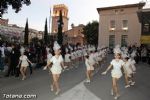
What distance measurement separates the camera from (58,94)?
514 inches

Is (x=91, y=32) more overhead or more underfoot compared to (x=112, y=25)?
more underfoot

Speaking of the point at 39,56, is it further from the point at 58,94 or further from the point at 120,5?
the point at 120,5

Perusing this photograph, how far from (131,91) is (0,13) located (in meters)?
19.2

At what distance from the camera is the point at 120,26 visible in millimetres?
66688

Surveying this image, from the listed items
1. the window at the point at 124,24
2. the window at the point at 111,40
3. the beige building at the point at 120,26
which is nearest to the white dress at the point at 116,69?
the beige building at the point at 120,26

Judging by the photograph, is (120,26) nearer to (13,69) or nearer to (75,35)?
(13,69)

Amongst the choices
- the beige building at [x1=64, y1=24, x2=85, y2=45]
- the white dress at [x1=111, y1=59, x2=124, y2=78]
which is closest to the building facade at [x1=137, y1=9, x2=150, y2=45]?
the white dress at [x1=111, y1=59, x2=124, y2=78]

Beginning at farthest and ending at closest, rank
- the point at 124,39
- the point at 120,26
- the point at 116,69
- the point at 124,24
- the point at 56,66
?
the point at 120,26 < the point at 124,24 < the point at 124,39 < the point at 56,66 < the point at 116,69

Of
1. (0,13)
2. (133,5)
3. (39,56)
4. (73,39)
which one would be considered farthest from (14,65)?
(73,39)

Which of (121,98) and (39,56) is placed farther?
(39,56)

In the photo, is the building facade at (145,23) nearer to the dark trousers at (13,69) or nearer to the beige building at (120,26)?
the beige building at (120,26)

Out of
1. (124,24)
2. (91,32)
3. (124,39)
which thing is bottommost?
(124,39)

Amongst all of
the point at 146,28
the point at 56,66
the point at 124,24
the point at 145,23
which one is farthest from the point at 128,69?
the point at 124,24

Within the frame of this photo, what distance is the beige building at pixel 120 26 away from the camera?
64688 millimetres
